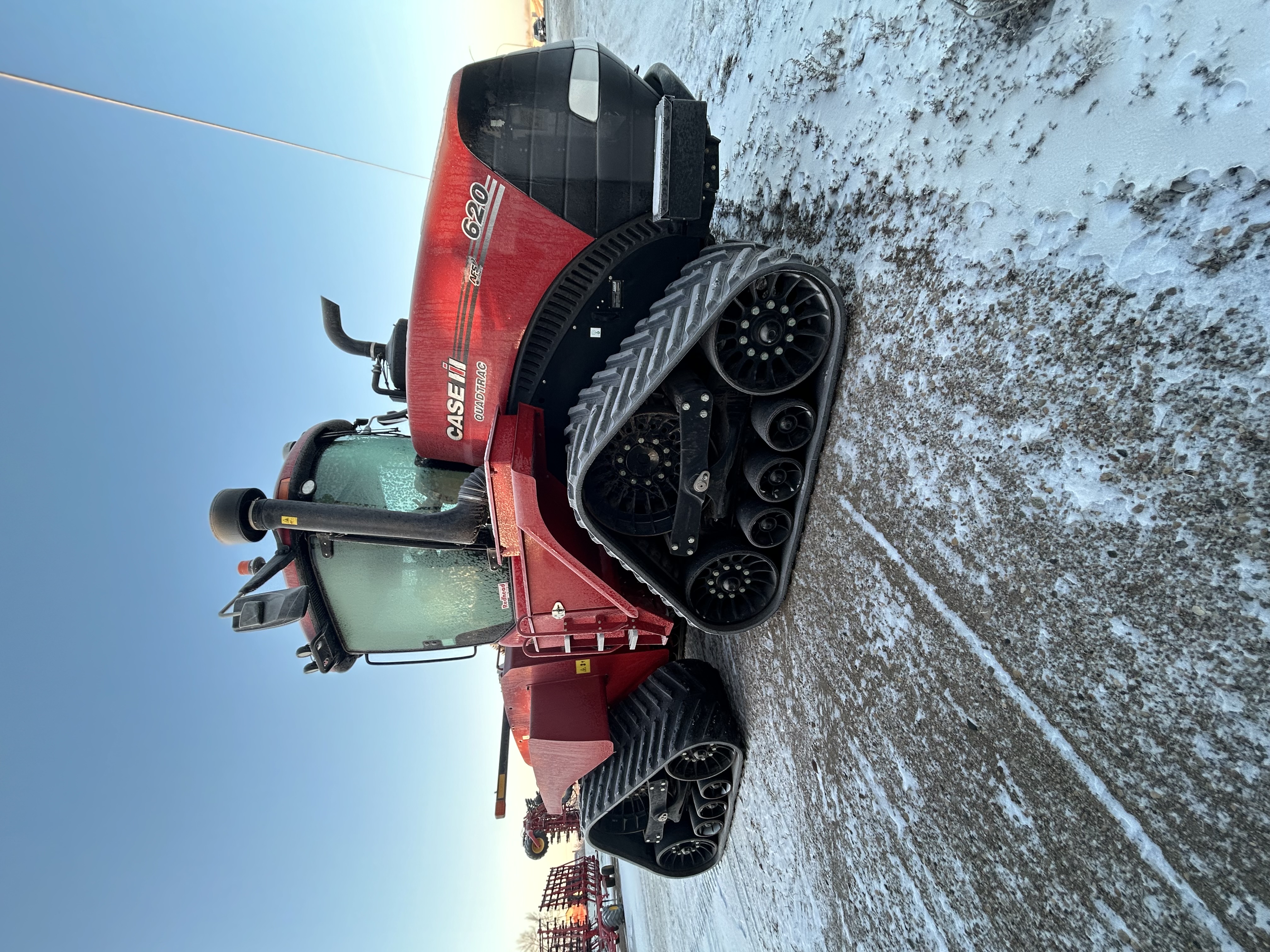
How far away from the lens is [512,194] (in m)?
2.19

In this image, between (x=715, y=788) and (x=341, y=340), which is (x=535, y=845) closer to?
(x=715, y=788)

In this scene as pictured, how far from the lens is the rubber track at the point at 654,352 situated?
2.00 meters

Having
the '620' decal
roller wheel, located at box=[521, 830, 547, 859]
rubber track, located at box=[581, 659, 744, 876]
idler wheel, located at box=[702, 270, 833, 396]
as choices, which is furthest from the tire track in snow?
roller wheel, located at box=[521, 830, 547, 859]

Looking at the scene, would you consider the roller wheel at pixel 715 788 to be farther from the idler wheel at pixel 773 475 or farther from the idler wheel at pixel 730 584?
the idler wheel at pixel 773 475

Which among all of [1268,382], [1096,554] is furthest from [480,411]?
[1268,382]

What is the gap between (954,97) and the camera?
163 cm

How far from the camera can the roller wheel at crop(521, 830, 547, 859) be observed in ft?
30.5

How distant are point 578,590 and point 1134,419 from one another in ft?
6.62

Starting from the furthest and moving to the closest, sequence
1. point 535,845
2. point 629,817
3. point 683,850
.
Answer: point 535,845 → point 683,850 → point 629,817

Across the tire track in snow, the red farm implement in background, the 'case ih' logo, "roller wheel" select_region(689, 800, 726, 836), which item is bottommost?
the red farm implement in background

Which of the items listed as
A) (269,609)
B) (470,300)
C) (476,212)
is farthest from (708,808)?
(476,212)

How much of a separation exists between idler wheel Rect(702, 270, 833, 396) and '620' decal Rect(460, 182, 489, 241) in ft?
3.22

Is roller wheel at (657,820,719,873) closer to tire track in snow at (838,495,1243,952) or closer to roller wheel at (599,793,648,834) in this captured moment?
roller wheel at (599,793,648,834)

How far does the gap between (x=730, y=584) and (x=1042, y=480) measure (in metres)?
1.46
